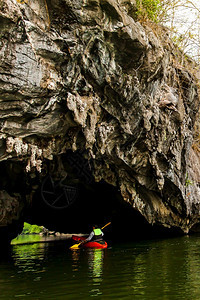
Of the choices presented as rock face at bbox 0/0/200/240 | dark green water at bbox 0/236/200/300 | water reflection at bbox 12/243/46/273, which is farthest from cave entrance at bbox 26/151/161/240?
dark green water at bbox 0/236/200/300

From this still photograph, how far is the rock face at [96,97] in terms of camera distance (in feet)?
25.3

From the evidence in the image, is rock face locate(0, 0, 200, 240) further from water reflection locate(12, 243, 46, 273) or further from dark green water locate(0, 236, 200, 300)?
dark green water locate(0, 236, 200, 300)

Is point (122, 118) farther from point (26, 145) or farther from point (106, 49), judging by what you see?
point (26, 145)

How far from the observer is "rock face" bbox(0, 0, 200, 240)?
304 inches

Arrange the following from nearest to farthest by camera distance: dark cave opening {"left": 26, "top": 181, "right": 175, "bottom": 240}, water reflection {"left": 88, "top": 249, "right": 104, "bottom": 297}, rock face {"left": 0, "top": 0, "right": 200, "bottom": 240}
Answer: water reflection {"left": 88, "top": 249, "right": 104, "bottom": 297} < rock face {"left": 0, "top": 0, "right": 200, "bottom": 240} < dark cave opening {"left": 26, "top": 181, "right": 175, "bottom": 240}

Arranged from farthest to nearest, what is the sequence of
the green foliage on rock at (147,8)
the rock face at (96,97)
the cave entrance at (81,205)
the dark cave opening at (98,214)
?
the dark cave opening at (98,214), the cave entrance at (81,205), the green foliage on rock at (147,8), the rock face at (96,97)

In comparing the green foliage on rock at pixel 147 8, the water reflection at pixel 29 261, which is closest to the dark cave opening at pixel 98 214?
the water reflection at pixel 29 261

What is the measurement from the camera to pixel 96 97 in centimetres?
973

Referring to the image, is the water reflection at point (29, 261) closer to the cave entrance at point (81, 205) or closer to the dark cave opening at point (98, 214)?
the cave entrance at point (81, 205)

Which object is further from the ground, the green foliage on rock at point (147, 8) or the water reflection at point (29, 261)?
the green foliage on rock at point (147, 8)

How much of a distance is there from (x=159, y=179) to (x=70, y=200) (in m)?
5.98

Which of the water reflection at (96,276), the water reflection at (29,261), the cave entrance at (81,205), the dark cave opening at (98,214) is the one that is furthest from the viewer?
the dark cave opening at (98,214)

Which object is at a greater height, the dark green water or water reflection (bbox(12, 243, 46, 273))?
the dark green water

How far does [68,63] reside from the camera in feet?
27.8
